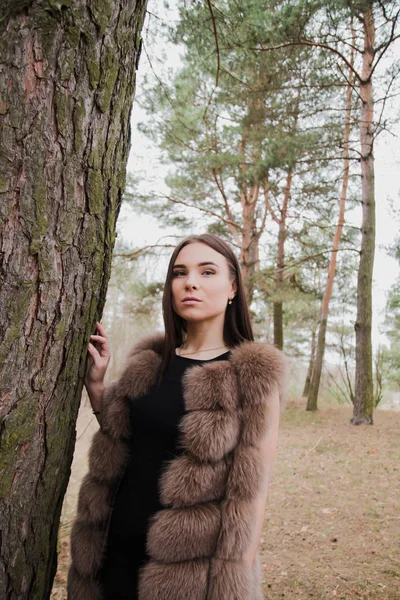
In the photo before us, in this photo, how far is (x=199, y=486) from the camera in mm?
1514

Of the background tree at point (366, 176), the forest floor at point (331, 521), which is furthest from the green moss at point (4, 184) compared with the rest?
the background tree at point (366, 176)

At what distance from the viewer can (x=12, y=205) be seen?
119 centimetres

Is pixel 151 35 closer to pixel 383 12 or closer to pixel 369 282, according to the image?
pixel 383 12

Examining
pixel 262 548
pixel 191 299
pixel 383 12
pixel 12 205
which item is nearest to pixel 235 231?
pixel 383 12

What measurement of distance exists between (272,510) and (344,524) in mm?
863

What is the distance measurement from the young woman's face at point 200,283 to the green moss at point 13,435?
783 mm

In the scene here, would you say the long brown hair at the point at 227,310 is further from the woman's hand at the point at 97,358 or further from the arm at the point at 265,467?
the arm at the point at 265,467

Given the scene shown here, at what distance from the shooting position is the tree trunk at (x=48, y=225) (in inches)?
47.1

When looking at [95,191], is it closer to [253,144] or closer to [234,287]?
[234,287]

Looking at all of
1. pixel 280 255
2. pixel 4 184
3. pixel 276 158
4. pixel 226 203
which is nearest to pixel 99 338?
pixel 4 184

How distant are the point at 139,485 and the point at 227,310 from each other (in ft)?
2.92

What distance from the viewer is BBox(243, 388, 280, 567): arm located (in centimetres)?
149

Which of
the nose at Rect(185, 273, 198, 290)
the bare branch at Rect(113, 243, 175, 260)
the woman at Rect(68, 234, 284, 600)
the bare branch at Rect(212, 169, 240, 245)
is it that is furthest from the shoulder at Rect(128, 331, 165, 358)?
the bare branch at Rect(212, 169, 240, 245)

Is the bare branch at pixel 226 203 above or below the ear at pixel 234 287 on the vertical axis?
above
